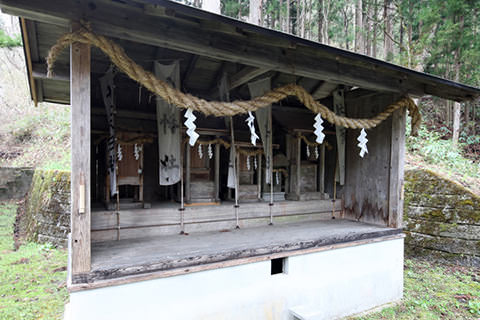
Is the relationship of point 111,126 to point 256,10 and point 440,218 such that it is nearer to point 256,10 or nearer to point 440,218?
point 440,218

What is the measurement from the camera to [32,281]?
4.52m

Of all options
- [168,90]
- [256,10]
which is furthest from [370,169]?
[256,10]

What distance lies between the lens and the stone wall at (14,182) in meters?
9.44

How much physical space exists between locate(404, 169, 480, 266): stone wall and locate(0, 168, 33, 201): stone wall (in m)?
11.8

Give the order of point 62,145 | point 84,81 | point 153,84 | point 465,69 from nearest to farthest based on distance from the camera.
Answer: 1. point 84,81
2. point 153,84
3. point 465,69
4. point 62,145

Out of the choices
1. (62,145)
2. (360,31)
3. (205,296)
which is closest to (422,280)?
(205,296)

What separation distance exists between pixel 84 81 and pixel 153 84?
1.85ft

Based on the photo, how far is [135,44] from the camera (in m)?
3.43

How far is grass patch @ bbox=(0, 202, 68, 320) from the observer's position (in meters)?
3.66

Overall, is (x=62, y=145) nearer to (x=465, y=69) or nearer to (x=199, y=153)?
(x=199, y=153)

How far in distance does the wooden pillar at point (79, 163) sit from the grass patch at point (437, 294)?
357 centimetres

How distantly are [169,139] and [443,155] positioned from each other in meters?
8.97

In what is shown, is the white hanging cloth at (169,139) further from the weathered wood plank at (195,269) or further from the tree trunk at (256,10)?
the tree trunk at (256,10)

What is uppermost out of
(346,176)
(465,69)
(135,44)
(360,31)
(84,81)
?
(360,31)
